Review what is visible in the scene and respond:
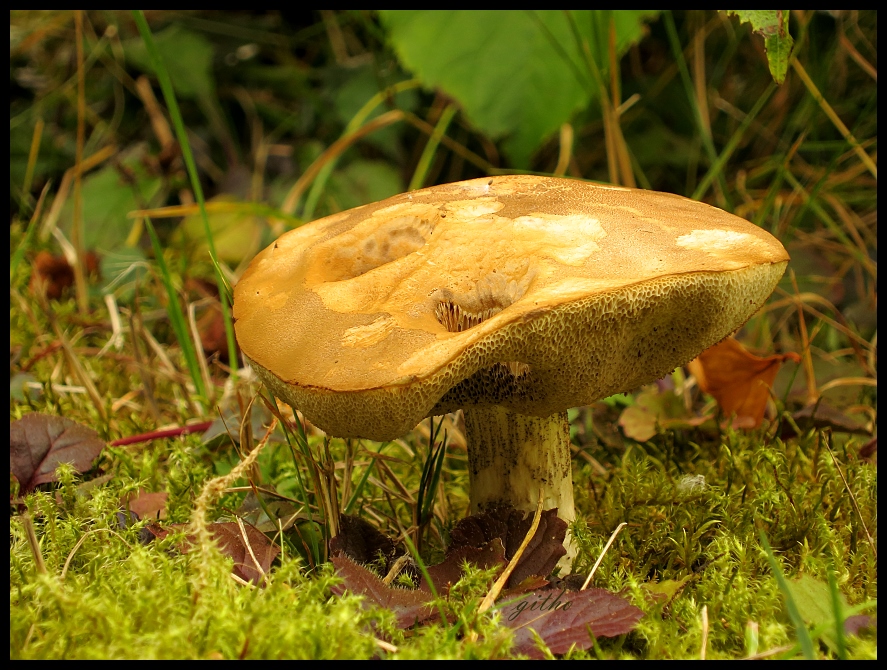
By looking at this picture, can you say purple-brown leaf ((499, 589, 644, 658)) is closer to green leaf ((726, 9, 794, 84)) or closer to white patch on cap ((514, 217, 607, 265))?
white patch on cap ((514, 217, 607, 265))

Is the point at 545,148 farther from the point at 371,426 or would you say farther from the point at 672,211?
the point at 371,426

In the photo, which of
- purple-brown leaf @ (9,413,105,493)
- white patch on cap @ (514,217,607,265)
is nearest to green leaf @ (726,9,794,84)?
white patch on cap @ (514,217,607,265)

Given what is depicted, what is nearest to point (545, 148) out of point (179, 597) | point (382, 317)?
point (382, 317)

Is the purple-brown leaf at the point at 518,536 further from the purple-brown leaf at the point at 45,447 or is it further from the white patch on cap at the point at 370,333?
the purple-brown leaf at the point at 45,447

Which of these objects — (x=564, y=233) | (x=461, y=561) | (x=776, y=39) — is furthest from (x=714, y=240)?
(x=461, y=561)

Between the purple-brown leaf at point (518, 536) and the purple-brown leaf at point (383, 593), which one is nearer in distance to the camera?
the purple-brown leaf at point (383, 593)

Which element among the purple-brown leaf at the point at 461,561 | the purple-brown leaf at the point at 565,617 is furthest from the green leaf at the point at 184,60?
the purple-brown leaf at the point at 565,617
